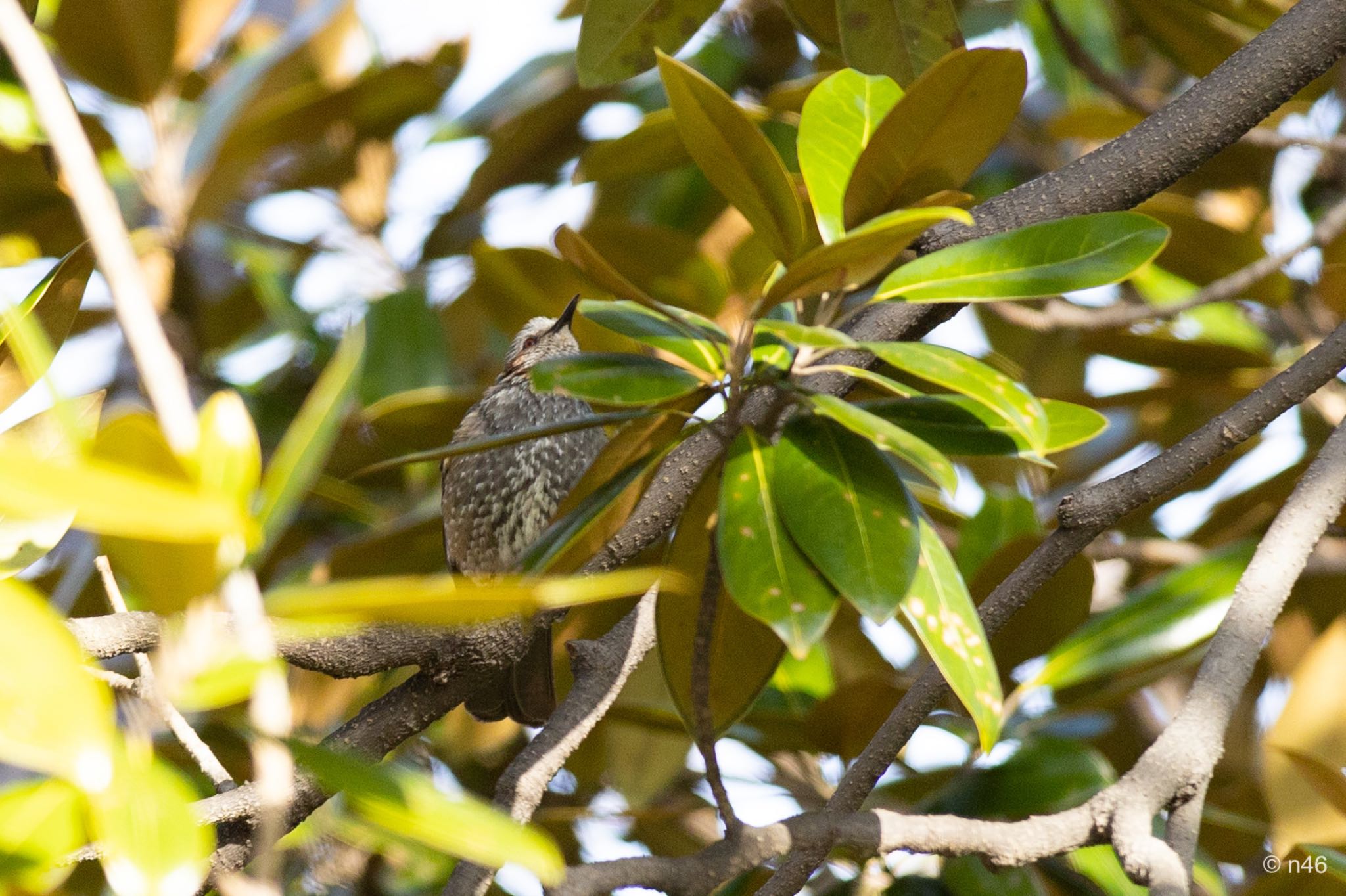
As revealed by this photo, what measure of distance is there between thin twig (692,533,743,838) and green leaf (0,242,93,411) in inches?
30.7

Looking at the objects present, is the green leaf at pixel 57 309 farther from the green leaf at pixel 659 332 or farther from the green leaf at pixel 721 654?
the green leaf at pixel 721 654

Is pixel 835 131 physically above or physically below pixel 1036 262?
above

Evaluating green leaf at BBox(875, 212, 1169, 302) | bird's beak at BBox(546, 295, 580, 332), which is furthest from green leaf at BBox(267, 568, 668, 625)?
bird's beak at BBox(546, 295, 580, 332)

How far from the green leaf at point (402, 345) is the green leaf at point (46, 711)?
89.6 inches

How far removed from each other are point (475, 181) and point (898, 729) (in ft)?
7.46

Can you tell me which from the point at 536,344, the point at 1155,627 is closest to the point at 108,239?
the point at 1155,627

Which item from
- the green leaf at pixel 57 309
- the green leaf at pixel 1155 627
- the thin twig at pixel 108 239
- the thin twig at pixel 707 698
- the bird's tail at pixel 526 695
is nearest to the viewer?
the thin twig at pixel 108 239

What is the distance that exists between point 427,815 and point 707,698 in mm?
460

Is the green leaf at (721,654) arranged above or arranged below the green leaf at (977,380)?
below

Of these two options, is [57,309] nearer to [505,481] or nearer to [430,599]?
[430,599]

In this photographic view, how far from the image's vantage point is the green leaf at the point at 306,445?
727mm

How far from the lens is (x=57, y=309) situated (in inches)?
53.6

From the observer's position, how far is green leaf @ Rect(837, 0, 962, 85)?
1.75 metres

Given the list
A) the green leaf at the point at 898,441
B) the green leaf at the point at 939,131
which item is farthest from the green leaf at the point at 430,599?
the green leaf at the point at 939,131
